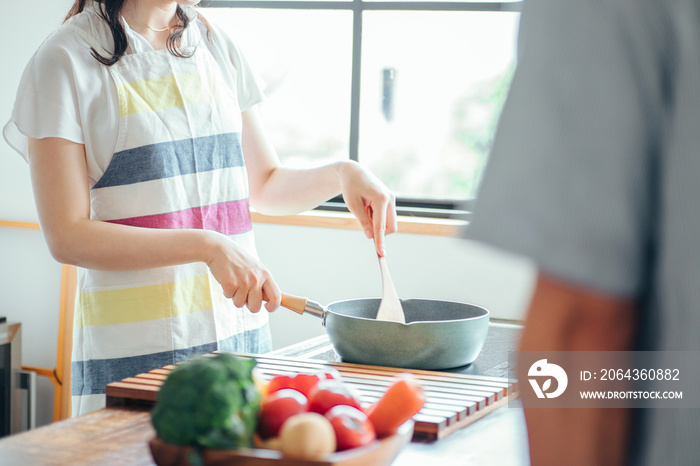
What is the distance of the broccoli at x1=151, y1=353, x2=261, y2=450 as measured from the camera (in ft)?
1.79

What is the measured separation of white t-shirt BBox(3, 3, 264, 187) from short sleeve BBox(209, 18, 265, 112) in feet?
0.65

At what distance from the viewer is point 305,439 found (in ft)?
1.86

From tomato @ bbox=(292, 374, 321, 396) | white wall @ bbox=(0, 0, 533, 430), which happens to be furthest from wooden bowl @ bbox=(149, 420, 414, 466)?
white wall @ bbox=(0, 0, 533, 430)

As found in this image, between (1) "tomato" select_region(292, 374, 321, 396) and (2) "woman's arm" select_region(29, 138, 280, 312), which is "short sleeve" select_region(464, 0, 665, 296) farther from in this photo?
(2) "woman's arm" select_region(29, 138, 280, 312)

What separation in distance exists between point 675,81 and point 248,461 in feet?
1.31

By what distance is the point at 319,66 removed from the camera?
2.55m

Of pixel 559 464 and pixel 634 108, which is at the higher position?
pixel 634 108

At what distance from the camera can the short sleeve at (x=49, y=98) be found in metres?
1.18

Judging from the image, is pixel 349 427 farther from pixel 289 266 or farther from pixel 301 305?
pixel 289 266

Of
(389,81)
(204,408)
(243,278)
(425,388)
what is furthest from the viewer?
(389,81)

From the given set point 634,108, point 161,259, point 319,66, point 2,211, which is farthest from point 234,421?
point 2,211

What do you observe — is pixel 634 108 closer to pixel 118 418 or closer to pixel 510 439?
pixel 510 439

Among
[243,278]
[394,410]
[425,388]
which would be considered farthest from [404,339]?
[394,410]

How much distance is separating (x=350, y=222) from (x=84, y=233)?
3.96 ft
